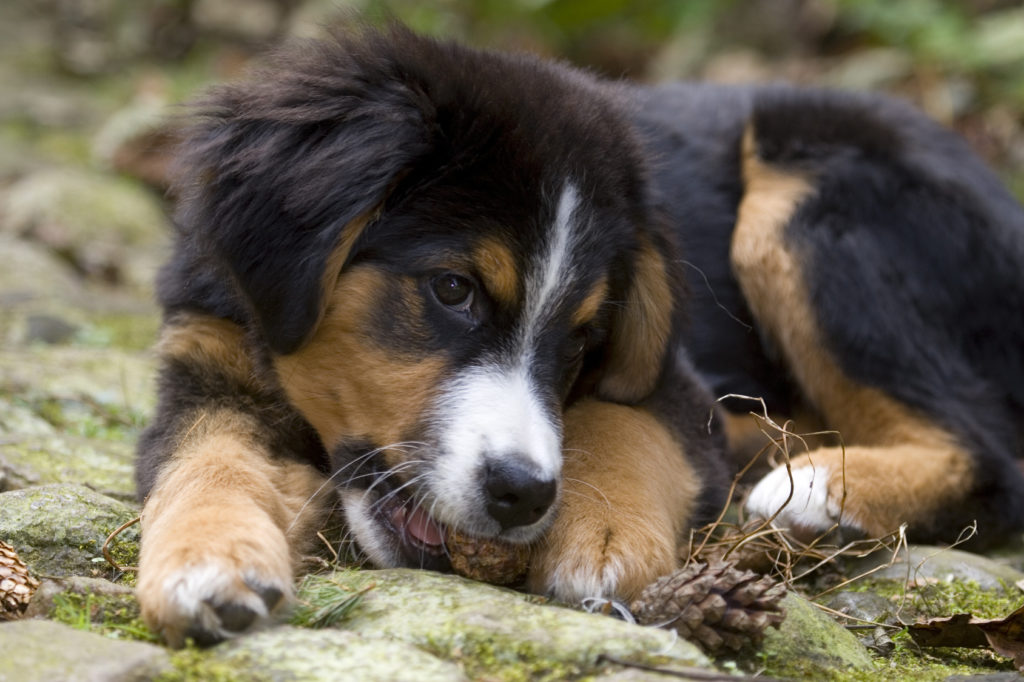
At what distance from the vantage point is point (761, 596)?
8.48 feet

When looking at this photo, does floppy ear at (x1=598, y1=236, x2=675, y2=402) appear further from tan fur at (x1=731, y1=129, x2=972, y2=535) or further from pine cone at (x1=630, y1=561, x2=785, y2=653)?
pine cone at (x1=630, y1=561, x2=785, y2=653)

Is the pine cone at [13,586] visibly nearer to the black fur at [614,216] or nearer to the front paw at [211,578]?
the front paw at [211,578]

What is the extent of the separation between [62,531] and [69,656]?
2.80 feet

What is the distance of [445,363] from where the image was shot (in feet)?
9.98

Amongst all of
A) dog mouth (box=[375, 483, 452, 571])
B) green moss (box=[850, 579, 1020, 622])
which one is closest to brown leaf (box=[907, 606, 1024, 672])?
green moss (box=[850, 579, 1020, 622])

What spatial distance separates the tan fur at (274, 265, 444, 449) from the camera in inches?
119

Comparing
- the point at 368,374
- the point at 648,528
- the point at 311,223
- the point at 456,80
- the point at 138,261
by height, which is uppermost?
the point at 456,80

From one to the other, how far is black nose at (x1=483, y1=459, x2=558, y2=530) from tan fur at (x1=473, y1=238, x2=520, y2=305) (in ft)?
1.71

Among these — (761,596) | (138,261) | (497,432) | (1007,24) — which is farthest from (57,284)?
(1007,24)

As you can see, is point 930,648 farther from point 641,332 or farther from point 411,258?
point 411,258

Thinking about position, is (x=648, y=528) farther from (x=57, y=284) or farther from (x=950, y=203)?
(x=57, y=284)

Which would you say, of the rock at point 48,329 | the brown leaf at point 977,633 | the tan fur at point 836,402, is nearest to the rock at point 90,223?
the rock at point 48,329

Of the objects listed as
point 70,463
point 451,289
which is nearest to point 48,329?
point 70,463

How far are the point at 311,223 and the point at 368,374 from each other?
17.0 inches
